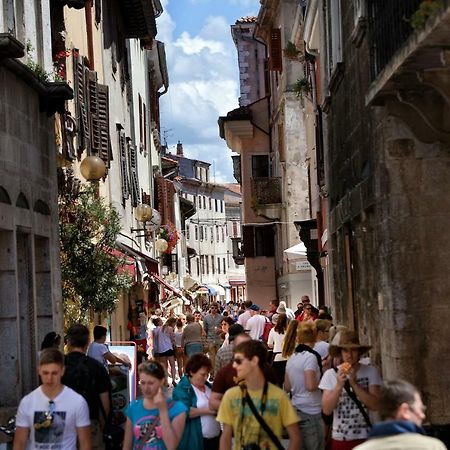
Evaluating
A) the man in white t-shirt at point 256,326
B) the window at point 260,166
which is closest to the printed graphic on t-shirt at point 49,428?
the man in white t-shirt at point 256,326

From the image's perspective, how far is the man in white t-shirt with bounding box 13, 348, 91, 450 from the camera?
9.52 meters

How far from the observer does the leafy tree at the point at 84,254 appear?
21500 mm

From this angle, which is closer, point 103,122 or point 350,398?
point 350,398

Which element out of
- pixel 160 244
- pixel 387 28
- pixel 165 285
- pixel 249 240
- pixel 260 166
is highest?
pixel 260 166

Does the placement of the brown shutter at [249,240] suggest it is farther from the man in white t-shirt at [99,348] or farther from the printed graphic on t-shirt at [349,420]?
the printed graphic on t-shirt at [349,420]

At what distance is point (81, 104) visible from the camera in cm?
2588

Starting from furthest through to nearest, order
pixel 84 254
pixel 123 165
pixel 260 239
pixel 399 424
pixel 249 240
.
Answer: pixel 249 240
pixel 260 239
pixel 123 165
pixel 84 254
pixel 399 424

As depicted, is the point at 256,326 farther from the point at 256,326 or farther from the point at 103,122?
the point at 103,122

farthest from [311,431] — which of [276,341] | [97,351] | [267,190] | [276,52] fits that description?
[267,190]

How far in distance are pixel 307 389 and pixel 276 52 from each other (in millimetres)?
36088

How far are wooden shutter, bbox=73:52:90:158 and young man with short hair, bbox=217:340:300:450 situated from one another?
16543mm

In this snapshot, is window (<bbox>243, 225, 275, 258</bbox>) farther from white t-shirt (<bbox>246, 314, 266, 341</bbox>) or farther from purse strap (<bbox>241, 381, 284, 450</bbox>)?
purse strap (<bbox>241, 381, 284, 450</bbox>)

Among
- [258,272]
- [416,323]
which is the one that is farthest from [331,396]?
[258,272]

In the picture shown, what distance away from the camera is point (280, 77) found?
47812mm
